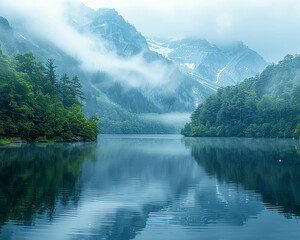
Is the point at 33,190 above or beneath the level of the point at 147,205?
above

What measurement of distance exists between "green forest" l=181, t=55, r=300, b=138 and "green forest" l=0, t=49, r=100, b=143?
82.2 meters

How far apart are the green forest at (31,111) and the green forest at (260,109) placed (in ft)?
270

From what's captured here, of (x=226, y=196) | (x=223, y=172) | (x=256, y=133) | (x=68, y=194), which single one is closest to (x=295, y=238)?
(x=226, y=196)

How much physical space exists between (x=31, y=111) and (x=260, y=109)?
378 ft

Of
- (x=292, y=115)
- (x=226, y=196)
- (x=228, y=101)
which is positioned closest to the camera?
(x=226, y=196)

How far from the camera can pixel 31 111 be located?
78688 millimetres

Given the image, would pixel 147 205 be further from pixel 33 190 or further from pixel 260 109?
pixel 260 109

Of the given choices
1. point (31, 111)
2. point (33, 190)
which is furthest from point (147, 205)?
point (31, 111)

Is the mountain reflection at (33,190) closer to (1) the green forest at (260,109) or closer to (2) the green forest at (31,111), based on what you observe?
(2) the green forest at (31,111)

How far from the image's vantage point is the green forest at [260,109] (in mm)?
141750

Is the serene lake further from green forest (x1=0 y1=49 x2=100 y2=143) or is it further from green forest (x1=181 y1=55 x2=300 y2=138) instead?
green forest (x1=181 y1=55 x2=300 y2=138)

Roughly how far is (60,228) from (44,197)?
5.64 metres

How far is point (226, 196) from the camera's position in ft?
68.9

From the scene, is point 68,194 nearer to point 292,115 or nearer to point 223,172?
point 223,172
